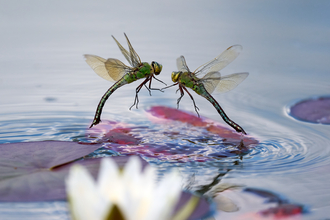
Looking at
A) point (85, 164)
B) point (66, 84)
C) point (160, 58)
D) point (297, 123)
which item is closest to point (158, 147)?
point (85, 164)

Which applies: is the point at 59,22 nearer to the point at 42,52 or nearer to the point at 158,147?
the point at 42,52

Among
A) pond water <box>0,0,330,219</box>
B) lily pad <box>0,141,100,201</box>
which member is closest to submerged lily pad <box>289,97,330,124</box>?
pond water <box>0,0,330,219</box>

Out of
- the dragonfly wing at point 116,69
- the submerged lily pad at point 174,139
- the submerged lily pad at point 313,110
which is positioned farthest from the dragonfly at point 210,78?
the submerged lily pad at point 313,110

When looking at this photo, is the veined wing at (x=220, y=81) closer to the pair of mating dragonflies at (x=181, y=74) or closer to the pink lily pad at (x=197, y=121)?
the pair of mating dragonflies at (x=181, y=74)

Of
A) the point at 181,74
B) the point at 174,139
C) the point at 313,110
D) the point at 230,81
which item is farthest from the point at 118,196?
the point at 313,110

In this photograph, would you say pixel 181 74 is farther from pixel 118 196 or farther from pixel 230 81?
pixel 118 196

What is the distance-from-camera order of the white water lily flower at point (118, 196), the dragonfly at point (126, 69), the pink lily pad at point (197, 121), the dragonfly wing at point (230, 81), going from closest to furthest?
the white water lily flower at point (118, 196) → the pink lily pad at point (197, 121) → the dragonfly at point (126, 69) → the dragonfly wing at point (230, 81)

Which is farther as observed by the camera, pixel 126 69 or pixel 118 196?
pixel 126 69
